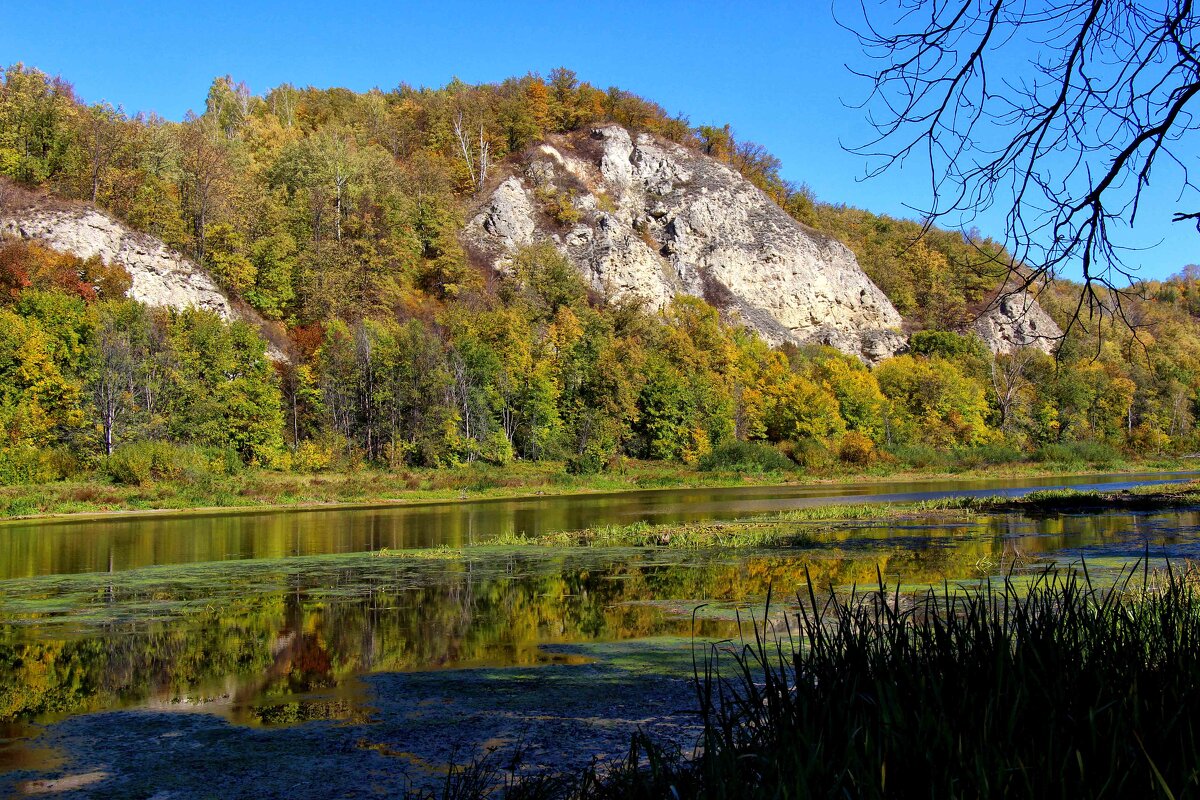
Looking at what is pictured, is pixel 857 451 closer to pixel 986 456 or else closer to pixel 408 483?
pixel 986 456

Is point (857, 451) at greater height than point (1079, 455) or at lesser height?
greater

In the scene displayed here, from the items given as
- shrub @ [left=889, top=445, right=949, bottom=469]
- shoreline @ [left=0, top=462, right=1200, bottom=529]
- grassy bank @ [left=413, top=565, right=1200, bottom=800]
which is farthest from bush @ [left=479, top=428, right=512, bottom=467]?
grassy bank @ [left=413, top=565, right=1200, bottom=800]

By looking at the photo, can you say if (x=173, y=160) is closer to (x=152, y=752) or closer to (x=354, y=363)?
(x=354, y=363)

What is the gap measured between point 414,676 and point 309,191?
245 ft

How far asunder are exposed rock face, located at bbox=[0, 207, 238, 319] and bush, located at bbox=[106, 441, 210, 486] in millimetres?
15165

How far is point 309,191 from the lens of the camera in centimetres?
7825

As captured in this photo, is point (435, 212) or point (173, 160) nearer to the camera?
point (173, 160)

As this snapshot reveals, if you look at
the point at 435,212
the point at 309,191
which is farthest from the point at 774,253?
the point at 309,191

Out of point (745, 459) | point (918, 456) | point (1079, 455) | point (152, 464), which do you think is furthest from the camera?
point (1079, 455)

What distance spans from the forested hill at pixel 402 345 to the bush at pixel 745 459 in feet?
2.92

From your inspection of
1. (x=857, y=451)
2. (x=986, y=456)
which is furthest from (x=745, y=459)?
(x=986, y=456)

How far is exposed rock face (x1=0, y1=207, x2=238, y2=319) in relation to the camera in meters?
57.1

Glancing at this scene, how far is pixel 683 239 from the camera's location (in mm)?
98438

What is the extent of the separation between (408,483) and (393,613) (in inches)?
1495
